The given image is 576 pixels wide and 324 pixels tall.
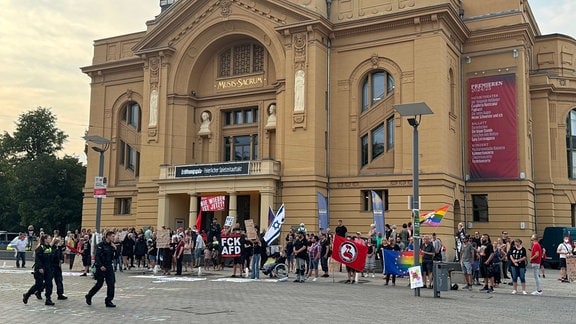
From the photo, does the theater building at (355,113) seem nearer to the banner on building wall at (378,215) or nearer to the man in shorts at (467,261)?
the banner on building wall at (378,215)

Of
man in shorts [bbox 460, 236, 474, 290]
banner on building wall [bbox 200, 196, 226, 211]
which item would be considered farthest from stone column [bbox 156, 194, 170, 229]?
man in shorts [bbox 460, 236, 474, 290]

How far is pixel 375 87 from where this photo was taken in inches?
1567

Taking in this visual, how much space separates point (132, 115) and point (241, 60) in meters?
11.2

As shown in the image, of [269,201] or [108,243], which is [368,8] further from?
[108,243]

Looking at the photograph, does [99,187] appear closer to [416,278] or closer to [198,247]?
[198,247]

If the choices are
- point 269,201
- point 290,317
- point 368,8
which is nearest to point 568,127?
point 368,8

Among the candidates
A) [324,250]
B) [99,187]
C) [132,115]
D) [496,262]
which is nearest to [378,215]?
[324,250]

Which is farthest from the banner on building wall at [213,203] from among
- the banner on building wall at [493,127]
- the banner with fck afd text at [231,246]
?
the banner on building wall at [493,127]

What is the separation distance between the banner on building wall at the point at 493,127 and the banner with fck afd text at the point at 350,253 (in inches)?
742

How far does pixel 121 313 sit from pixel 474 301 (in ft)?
34.4

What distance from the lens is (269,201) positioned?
37906mm

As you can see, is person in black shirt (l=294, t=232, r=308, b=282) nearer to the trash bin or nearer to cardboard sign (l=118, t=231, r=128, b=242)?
the trash bin

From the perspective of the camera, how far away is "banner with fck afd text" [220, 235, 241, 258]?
1041 inches

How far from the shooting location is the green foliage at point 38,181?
197 ft
